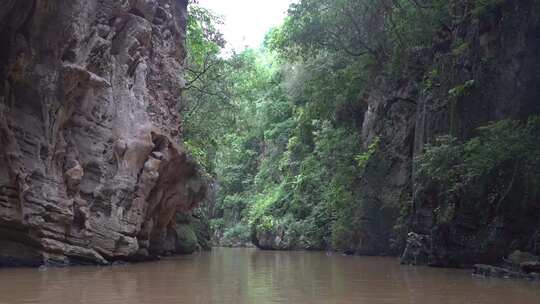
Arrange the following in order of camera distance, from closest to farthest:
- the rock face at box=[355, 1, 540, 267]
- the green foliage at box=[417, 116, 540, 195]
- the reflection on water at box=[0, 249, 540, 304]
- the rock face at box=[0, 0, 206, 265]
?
the reflection on water at box=[0, 249, 540, 304], the green foliage at box=[417, 116, 540, 195], the rock face at box=[0, 0, 206, 265], the rock face at box=[355, 1, 540, 267]

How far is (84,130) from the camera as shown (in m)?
16.1

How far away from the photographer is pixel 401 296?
829 centimetres

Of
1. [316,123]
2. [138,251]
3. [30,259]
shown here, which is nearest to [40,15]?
[30,259]

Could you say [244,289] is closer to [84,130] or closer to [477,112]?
[84,130]

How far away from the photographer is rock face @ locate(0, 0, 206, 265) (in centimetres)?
1347

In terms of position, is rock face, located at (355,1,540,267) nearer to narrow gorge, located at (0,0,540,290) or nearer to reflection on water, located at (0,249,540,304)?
narrow gorge, located at (0,0,540,290)

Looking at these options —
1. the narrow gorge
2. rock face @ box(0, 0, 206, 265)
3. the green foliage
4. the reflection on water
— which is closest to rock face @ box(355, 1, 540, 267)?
the narrow gorge

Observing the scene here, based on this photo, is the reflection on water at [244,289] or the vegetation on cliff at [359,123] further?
the vegetation on cliff at [359,123]

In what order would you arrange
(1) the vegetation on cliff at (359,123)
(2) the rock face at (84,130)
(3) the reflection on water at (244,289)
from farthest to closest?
(1) the vegetation on cliff at (359,123) < (2) the rock face at (84,130) < (3) the reflection on water at (244,289)

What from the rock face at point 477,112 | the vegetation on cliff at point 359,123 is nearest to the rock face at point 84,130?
the vegetation on cliff at point 359,123

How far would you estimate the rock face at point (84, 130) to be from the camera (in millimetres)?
13469

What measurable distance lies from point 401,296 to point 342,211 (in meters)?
19.0

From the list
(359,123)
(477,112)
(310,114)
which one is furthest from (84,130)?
(359,123)

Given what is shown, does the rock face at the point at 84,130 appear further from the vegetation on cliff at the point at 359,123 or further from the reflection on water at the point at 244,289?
the vegetation on cliff at the point at 359,123
